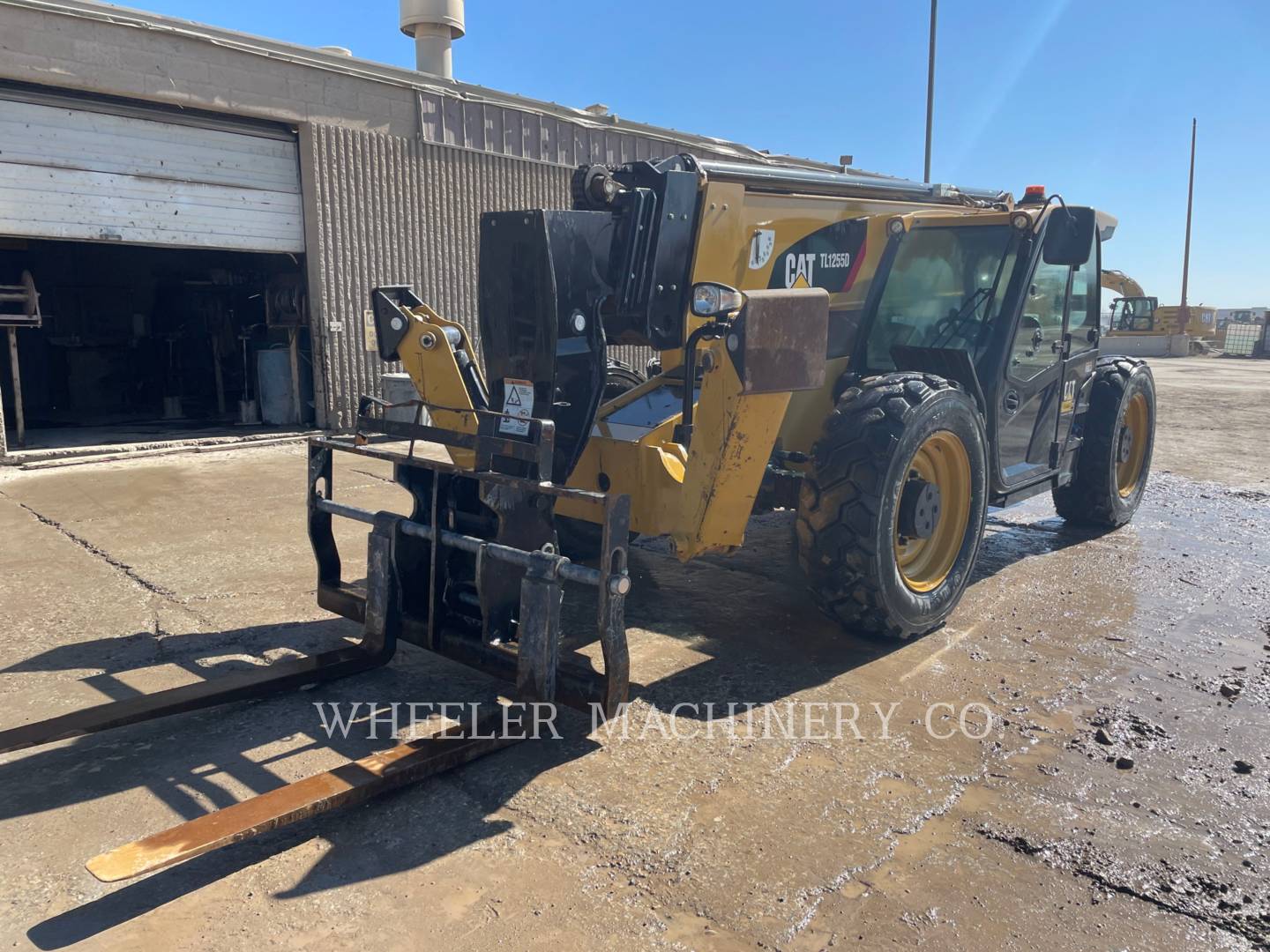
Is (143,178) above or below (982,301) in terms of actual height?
above

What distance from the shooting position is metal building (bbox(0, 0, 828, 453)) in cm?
1023

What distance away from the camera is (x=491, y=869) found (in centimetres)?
295

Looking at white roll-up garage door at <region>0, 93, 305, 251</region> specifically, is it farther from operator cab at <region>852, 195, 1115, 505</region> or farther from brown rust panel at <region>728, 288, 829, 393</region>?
brown rust panel at <region>728, 288, 829, 393</region>

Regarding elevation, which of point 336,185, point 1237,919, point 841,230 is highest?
point 336,185

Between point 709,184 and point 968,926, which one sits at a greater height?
point 709,184

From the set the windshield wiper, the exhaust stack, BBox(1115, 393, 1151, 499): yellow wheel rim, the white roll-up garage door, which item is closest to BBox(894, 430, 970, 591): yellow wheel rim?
the windshield wiper

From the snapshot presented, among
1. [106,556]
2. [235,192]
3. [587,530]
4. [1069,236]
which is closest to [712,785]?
[587,530]

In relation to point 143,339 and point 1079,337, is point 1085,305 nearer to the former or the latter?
point 1079,337

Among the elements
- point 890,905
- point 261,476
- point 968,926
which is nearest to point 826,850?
point 890,905

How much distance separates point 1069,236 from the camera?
230 inches

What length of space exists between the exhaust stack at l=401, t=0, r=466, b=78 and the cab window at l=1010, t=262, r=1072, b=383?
44.3 ft

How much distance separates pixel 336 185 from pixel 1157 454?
36.9ft

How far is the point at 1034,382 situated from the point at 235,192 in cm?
972

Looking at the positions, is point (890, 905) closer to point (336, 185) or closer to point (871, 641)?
point (871, 641)
